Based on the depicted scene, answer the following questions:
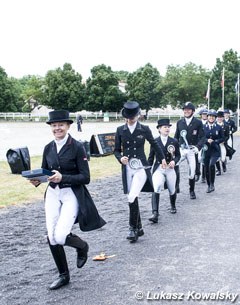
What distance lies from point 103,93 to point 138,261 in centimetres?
7287

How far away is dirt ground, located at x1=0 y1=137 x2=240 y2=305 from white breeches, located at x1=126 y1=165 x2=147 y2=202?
2.30 feet

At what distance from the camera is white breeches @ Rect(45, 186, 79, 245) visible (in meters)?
4.71

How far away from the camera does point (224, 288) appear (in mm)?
4609

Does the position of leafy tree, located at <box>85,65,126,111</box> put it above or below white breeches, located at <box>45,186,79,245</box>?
above

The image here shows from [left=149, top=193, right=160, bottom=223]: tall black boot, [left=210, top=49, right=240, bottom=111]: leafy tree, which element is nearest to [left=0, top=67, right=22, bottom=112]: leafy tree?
[left=210, top=49, right=240, bottom=111]: leafy tree

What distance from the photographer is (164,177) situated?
27.6ft

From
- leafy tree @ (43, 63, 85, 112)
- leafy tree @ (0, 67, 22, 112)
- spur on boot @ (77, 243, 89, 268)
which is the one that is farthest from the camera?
leafy tree @ (0, 67, 22, 112)

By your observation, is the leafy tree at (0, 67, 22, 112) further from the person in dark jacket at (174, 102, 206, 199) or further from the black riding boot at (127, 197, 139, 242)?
the black riding boot at (127, 197, 139, 242)

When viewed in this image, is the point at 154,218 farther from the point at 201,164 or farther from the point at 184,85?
the point at 184,85

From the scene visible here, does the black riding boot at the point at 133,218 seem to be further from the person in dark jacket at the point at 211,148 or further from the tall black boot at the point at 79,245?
the person in dark jacket at the point at 211,148

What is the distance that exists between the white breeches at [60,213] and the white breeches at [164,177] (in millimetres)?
3467

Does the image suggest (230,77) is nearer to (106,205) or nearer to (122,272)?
(106,205)

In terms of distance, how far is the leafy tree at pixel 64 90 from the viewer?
3110 inches

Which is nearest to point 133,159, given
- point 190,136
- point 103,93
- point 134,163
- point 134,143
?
point 134,163
